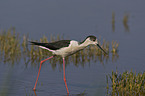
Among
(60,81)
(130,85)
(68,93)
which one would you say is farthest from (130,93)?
(60,81)

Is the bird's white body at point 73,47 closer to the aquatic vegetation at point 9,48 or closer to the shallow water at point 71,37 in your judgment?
the shallow water at point 71,37

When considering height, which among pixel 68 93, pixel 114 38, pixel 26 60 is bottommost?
pixel 68 93

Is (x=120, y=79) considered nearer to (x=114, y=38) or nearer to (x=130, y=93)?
(x=130, y=93)

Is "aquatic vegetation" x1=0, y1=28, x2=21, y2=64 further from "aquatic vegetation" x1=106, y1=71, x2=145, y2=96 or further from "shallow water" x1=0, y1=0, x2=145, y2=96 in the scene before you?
"aquatic vegetation" x1=106, y1=71, x2=145, y2=96

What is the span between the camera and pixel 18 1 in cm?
2019

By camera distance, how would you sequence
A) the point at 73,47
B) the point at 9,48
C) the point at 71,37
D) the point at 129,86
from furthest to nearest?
the point at 71,37, the point at 9,48, the point at 73,47, the point at 129,86

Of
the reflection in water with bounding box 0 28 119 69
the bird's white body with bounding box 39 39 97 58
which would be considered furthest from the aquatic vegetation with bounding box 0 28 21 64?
the bird's white body with bounding box 39 39 97 58

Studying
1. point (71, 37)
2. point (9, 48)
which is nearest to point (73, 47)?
point (9, 48)

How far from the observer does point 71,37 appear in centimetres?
1247

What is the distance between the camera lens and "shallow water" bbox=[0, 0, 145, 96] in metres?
7.15

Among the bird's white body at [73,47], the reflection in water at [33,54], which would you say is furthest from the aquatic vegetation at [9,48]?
the bird's white body at [73,47]

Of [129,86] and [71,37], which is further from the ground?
[71,37]

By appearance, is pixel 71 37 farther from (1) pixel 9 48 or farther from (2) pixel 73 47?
(2) pixel 73 47

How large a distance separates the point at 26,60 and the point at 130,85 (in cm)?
388
